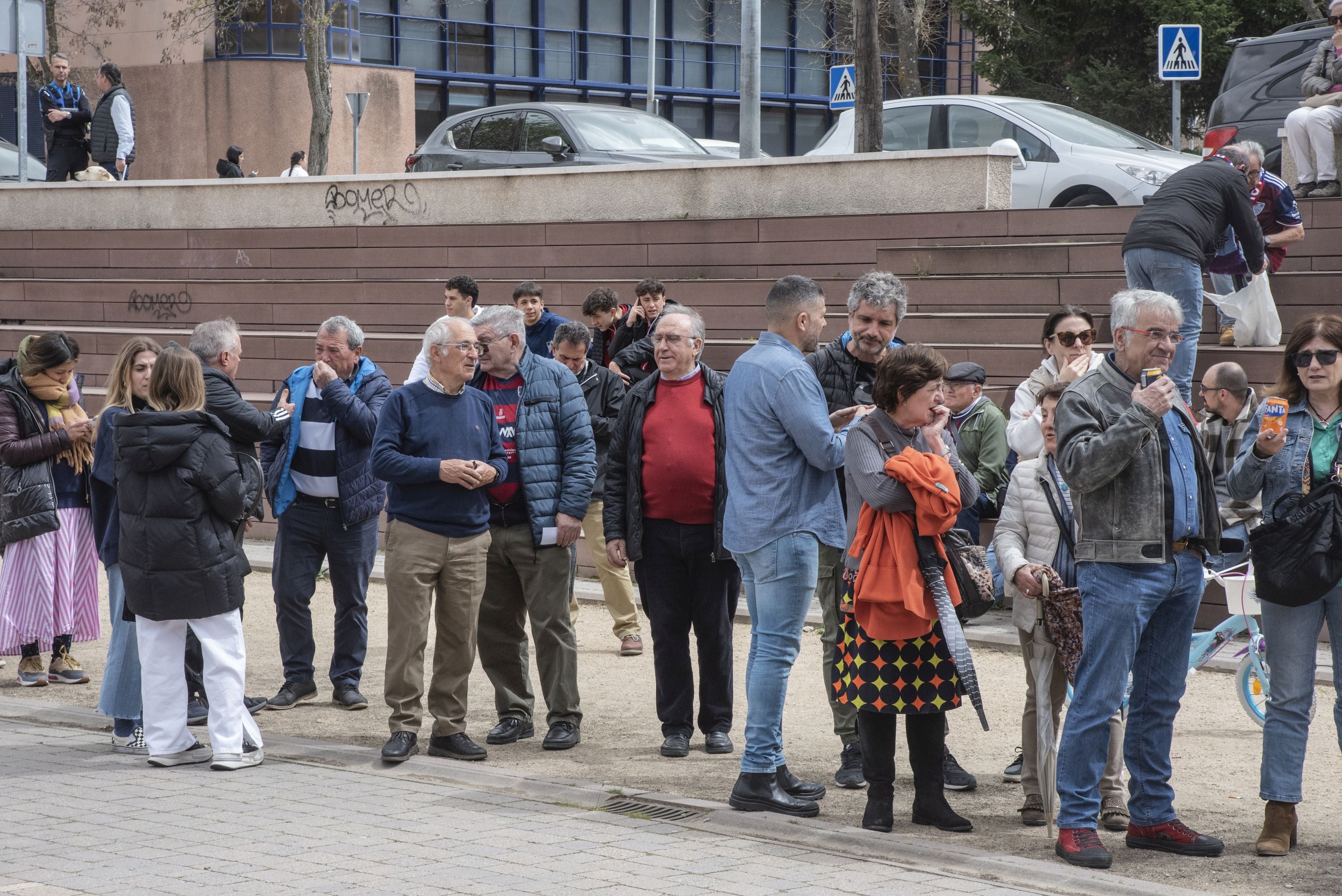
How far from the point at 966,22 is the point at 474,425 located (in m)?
24.1

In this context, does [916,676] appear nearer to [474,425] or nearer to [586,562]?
[474,425]

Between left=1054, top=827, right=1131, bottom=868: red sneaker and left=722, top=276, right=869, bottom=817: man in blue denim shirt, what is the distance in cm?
99

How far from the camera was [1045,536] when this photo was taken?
600 cm

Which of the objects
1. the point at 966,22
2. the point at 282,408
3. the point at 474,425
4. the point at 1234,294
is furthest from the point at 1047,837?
the point at 966,22

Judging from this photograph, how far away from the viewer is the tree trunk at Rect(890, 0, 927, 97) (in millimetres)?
24719

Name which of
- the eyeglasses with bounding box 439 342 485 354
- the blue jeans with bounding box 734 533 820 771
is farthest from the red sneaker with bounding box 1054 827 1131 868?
the eyeglasses with bounding box 439 342 485 354

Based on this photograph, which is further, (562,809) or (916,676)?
(562,809)

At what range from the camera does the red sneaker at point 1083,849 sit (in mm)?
5387

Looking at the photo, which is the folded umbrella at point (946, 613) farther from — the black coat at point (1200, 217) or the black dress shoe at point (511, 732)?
the black coat at point (1200, 217)

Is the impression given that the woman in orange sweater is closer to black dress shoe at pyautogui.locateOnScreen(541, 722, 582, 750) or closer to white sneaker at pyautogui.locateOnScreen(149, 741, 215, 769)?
black dress shoe at pyautogui.locateOnScreen(541, 722, 582, 750)

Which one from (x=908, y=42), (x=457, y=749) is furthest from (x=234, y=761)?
(x=908, y=42)

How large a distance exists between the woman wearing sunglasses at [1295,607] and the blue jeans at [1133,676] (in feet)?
1.10

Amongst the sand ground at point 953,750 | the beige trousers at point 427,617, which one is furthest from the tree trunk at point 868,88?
the beige trousers at point 427,617

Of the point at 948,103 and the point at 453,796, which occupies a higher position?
the point at 948,103
